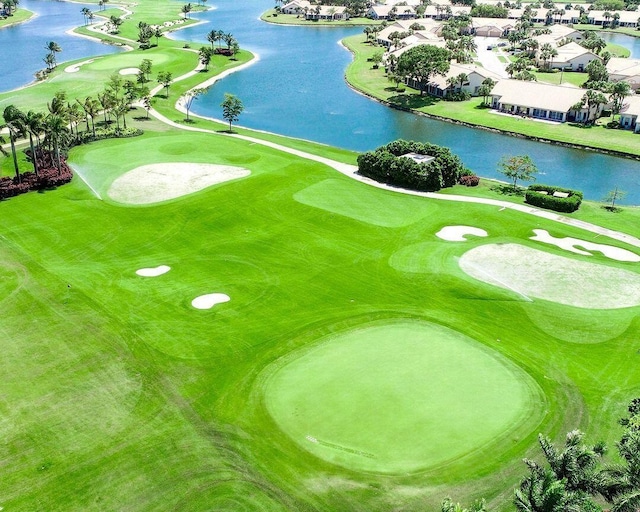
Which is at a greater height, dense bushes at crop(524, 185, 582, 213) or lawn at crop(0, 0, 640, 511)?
dense bushes at crop(524, 185, 582, 213)

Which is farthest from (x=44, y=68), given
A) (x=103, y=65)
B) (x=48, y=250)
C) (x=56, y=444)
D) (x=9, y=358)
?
(x=56, y=444)

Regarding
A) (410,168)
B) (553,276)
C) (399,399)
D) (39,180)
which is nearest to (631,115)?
(410,168)

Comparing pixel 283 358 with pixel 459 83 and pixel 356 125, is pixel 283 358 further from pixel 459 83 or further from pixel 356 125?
pixel 459 83

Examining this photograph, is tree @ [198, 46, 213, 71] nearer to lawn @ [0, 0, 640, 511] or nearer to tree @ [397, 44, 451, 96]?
tree @ [397, 44, 451, 96]

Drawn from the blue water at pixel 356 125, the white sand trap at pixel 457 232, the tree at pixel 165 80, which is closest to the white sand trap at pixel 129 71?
the tree at pixel 165 80

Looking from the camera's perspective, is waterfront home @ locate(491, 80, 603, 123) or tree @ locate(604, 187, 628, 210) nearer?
tree @ locate(604, 187, 628, 210)

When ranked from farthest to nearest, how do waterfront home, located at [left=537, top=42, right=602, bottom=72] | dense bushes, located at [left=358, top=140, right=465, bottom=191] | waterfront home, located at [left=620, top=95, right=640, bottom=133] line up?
waterfront home, located at [left=537, top=42, right=602, bottom=72], waterfront home, located at [left=620, top=95, right=640, bottom=133], dense bushes, located at [left=358, top=140, right=465, bottom=191]

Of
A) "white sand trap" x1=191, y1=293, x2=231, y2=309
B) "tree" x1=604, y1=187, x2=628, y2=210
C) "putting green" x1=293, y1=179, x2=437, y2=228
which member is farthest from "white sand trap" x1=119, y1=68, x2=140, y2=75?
"tree" x1=604, y1=187, x2=628, y2=210

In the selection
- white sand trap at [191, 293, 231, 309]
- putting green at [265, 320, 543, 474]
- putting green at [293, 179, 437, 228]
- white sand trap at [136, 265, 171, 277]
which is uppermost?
putting green at [293, 179, 437, 228]
